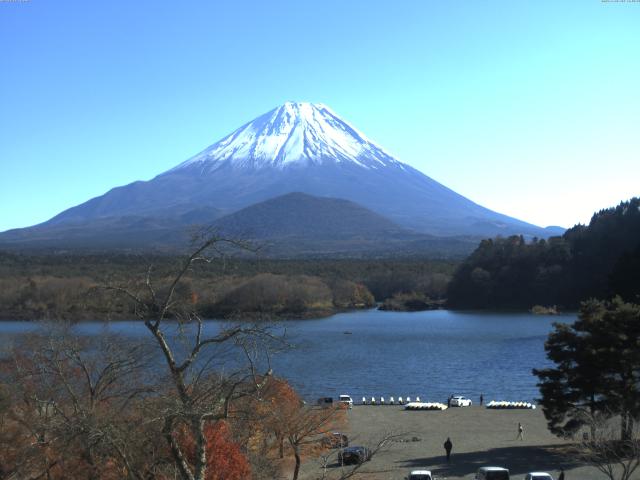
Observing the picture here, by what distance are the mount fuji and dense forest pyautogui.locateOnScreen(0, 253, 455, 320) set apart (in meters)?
42.7

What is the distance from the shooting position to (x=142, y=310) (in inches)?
170

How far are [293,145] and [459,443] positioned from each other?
12342cm

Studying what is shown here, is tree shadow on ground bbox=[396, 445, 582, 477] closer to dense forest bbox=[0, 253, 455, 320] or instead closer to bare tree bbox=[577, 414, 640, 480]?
bare tree bbox=[577, 414, 640, 480]

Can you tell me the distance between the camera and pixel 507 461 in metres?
11.3

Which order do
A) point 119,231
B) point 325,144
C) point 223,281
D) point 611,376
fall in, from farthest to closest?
point 325,144 → point 119,231 → point 223,281 → point 611,376

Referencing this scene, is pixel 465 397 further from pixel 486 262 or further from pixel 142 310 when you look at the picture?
pixel 486 262

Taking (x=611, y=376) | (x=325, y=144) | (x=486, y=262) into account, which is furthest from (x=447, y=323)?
(x=325, y=144)

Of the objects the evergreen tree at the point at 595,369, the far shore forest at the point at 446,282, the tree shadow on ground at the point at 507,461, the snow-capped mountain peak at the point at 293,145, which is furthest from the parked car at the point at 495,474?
the snow-capped mountain peak at the point at 293,145

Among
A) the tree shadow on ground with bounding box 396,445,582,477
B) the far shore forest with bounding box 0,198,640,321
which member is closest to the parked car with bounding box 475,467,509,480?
the tree shadow on ground with bounding box 396,445,582,477

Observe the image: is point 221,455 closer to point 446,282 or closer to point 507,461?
point 507,461

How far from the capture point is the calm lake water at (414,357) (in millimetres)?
20000

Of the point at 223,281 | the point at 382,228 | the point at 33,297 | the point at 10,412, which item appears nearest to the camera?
the point at 10,412

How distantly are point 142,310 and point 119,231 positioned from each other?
9025 centimetres

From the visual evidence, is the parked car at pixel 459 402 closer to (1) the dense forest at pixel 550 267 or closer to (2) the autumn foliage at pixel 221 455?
(2) the autumn foliage at pixel 221 455
